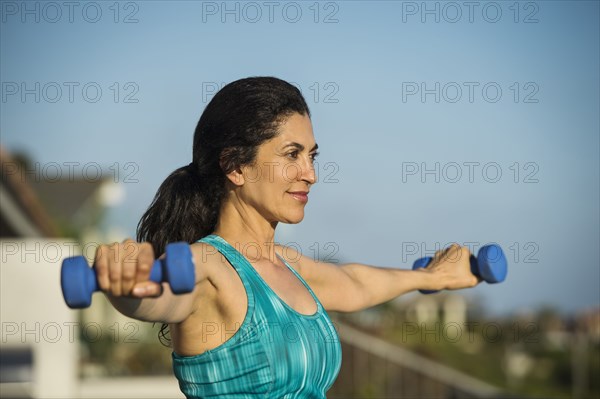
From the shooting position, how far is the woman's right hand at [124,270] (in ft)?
7.79

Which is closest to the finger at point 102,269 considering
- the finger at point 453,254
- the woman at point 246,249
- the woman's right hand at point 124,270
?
the woman's right hand at point 124,270

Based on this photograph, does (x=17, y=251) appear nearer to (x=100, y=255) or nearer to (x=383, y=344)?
(x=100, y=255)

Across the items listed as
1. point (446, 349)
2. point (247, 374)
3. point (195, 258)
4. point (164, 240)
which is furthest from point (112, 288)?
point (446, 349)

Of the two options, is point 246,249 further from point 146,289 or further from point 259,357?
point 146,289

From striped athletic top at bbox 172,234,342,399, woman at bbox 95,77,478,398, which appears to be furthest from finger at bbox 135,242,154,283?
striped athletic top at bbox 172,234,342,399

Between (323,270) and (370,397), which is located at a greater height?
(323,270)

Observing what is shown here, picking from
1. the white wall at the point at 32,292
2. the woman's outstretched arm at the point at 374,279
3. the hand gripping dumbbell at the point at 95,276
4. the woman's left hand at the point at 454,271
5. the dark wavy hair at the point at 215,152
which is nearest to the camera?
the hand gripping dumbbell at the point at 95,276

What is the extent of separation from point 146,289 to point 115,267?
102 millimetres

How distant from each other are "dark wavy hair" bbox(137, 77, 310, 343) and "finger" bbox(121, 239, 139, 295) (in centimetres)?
93

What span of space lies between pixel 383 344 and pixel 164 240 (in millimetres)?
14205

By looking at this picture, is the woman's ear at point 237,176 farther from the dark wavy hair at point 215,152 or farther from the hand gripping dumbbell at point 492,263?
the hand gripping dumbbell at point 492,263

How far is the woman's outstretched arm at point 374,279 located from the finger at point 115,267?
1.48 meters

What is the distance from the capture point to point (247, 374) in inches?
121

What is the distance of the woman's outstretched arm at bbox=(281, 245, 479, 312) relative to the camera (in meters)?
3.90
